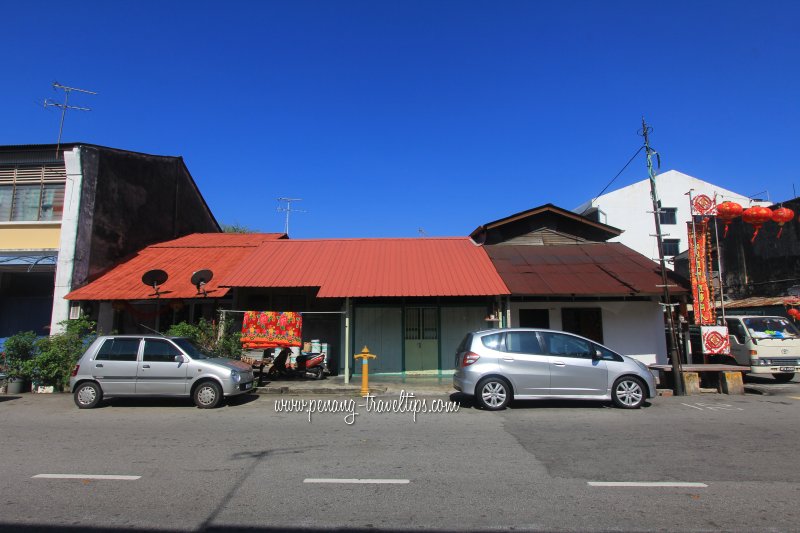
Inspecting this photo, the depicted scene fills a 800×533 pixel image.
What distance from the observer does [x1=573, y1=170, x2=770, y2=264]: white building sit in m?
37.6

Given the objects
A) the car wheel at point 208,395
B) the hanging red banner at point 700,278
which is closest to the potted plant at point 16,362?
the car wheel at point 208,395

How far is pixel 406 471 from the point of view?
18.8 ft

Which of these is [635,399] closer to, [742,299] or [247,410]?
[247,410]

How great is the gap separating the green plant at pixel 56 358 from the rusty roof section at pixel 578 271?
12.8 metres

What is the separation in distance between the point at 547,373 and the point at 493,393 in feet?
3.89

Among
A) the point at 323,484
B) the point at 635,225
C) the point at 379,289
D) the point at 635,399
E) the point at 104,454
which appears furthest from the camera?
the point at 635,225

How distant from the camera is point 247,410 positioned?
10.3 metres

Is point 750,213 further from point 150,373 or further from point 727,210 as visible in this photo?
point 150,373

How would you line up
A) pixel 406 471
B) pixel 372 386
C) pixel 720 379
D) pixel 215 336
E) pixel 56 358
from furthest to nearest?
pixel 215 336, pixel 56 358, pixel 372 386, pixel 720 379, pixel 406 471

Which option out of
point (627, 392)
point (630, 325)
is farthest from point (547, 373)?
point (630, 325)

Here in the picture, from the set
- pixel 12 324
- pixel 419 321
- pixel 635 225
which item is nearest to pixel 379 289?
pixel 419 321

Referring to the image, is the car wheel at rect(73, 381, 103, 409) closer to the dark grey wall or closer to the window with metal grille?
the dark grey wall

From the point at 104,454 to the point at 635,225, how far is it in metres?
39.5

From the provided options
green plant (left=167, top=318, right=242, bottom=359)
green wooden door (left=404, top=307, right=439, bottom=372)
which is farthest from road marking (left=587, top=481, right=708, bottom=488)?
green plant (left=167, top=318, right=242, bottom=359)
